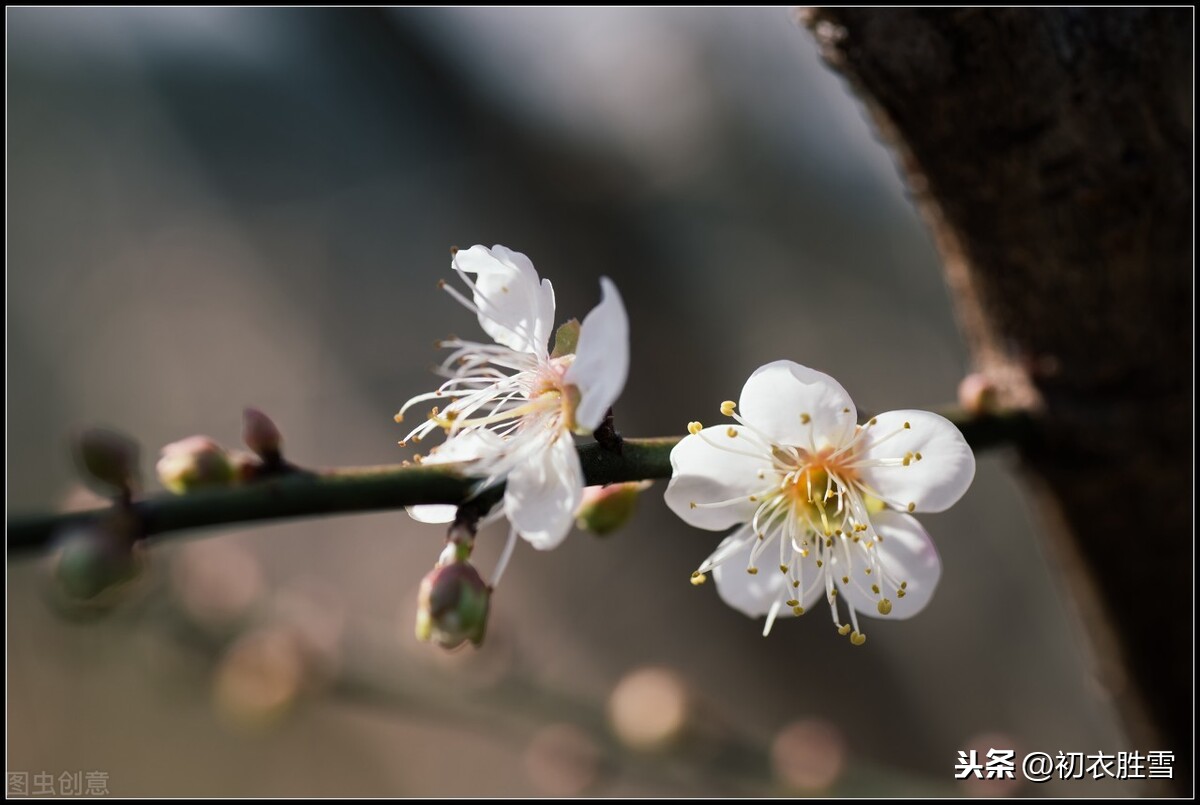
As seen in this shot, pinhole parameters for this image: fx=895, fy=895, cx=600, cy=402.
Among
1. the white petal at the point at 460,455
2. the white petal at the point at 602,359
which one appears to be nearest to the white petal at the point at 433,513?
the white petal at the point at 460,455

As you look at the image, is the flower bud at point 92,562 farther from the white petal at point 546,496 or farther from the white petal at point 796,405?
the white petal at point 796,405

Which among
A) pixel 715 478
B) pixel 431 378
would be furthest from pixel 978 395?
pixel 431 378

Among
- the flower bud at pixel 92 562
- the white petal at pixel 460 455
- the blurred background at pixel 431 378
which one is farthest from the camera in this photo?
the blurred background at pixel 431 378

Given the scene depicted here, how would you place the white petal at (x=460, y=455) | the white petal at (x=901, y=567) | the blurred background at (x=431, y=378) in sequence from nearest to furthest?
the white petal at (x=460, y=455), the white petal at (x=901, y=567), the blurred background at (x=431, y=378)

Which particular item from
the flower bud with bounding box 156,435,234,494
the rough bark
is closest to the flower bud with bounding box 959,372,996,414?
the rough bark

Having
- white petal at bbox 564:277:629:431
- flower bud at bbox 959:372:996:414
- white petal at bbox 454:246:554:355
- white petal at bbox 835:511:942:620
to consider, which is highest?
white petal at bbox 454:246:554:355

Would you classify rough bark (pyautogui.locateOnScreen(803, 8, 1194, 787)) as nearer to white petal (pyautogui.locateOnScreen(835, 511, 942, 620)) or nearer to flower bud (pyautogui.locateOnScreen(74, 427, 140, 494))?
white petal (pyautogui.locateOnScreen(835, 511, 942, 620))

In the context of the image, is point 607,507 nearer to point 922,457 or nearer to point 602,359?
point 602,359

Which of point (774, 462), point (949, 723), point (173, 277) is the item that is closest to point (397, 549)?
point (173, 277)
